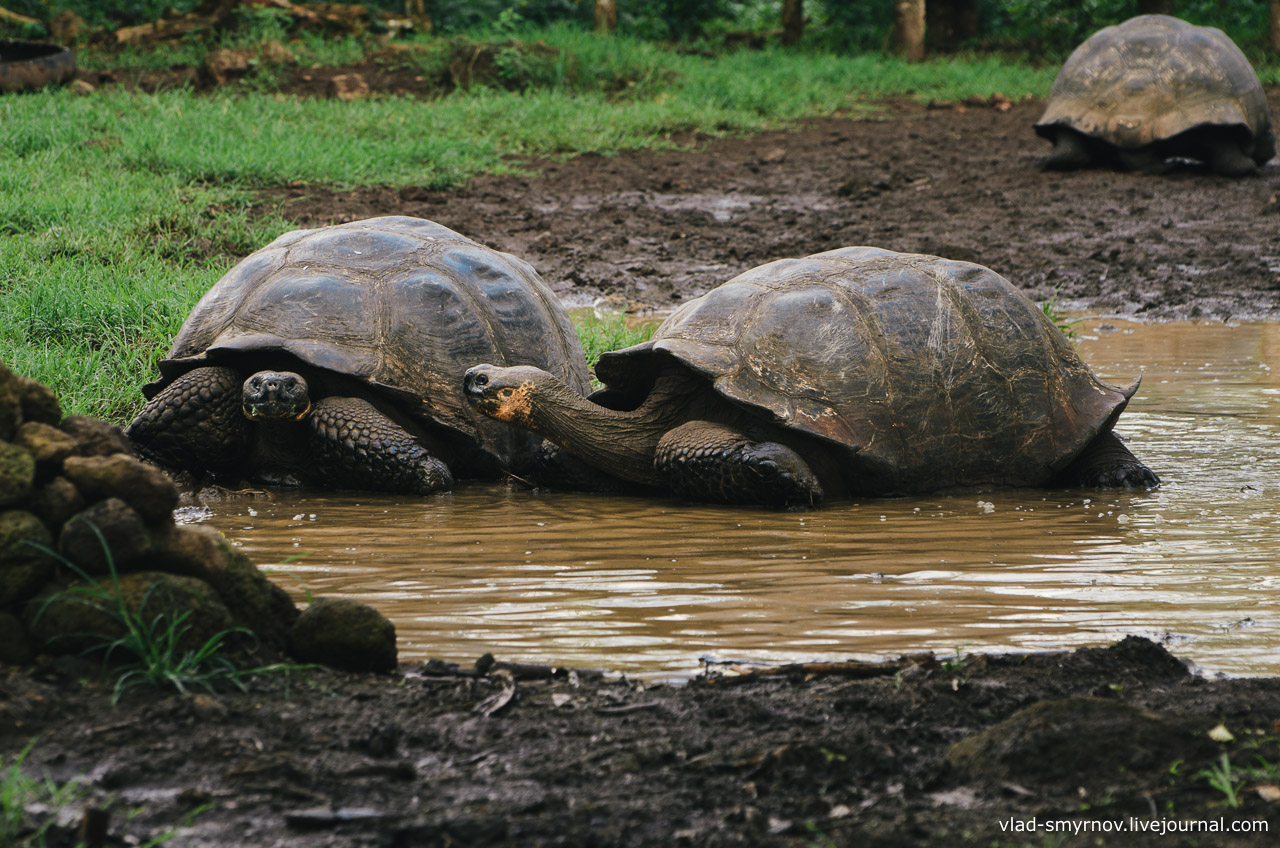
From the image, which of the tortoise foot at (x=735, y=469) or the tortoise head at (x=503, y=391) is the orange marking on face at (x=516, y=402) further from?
→ the tortoise foot at (x=735, y=469)

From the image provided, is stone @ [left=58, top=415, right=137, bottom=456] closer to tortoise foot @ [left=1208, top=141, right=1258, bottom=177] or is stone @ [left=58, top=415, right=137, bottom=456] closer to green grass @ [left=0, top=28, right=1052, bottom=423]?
green grass @ [left=0, top=28, right=1052, bottom=423]

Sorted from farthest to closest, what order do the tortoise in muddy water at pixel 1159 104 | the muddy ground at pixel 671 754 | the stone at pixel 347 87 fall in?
the stone at pixel 347 87 < the tortoise in muddy water at pixel 1159 104 < the muddy ground at pixel 671 754

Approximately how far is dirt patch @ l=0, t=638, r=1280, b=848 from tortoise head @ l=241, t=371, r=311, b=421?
246cm

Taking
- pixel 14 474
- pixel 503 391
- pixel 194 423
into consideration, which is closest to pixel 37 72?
pixel 194 423

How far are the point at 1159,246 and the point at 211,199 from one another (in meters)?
7.34

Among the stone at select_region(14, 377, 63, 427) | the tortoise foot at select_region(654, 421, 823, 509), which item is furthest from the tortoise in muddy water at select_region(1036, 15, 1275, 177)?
the stone at select_region(14, 377, 63, 427)

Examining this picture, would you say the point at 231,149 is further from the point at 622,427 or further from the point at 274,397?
the point at 622,427

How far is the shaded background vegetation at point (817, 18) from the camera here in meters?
19.1

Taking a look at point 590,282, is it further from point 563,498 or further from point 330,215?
point 563,498

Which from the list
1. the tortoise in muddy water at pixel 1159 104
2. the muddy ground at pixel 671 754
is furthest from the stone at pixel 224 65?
the muddy ground at pixel 671 754

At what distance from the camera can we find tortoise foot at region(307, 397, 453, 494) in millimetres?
5020

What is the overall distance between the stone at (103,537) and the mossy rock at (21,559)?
39 mm

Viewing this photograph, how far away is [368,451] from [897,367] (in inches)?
79.6

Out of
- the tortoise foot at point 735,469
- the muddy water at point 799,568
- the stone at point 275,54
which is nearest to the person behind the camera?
the muddy water at point 799,568
